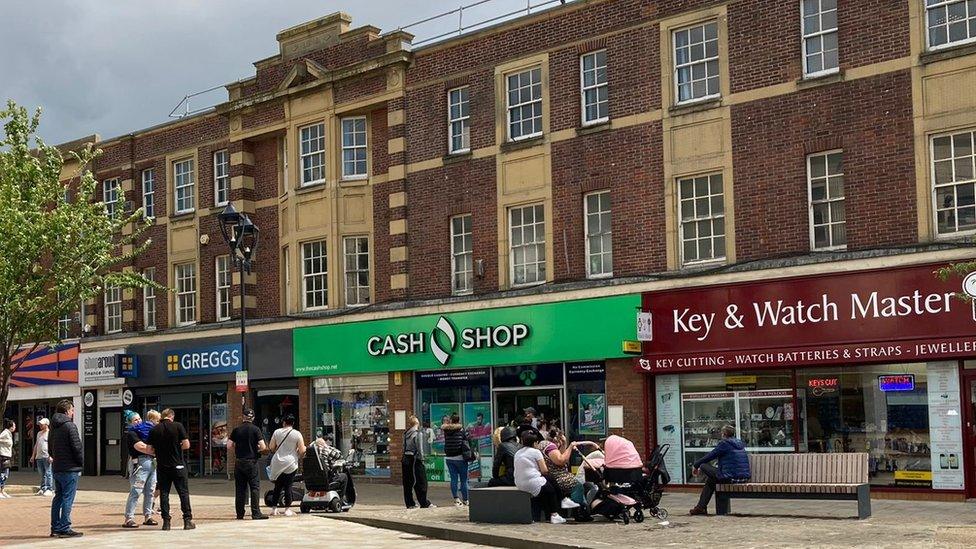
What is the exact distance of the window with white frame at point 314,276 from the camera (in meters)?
31.1

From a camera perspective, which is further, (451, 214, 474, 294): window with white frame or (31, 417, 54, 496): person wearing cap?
(31, 417, 54, 496): person wearing cap

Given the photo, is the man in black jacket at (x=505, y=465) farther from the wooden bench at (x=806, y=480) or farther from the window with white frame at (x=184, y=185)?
the window with white frame at (x=184, y=185)

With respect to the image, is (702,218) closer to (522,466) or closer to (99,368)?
(522,466)

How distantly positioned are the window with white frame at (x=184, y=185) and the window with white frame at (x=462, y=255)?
33.0 feet

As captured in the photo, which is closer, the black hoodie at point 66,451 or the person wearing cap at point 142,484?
the black hoodie at point 66,451

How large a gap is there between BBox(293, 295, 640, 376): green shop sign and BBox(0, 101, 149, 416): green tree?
533 cm

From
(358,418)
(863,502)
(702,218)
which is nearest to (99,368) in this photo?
(358,418)

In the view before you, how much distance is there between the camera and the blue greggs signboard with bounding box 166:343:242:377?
32.8 metres

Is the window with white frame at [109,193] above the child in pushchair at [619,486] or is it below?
above

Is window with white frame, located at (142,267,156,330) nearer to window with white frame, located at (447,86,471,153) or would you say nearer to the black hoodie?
window with white frame, located at (447,86,471,153)

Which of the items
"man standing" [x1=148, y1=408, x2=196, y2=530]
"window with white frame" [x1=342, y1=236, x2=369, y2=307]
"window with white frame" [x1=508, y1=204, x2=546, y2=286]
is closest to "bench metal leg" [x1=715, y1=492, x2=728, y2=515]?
"man standing" [x1=148, y1=408, x2=196, y2=530]

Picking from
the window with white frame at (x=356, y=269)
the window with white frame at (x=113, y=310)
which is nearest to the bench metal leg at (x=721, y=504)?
the window with white frame at (x=356, y=269)

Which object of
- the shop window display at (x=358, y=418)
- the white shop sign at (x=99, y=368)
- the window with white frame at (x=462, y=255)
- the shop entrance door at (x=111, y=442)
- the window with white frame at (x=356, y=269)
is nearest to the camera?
the window with white frame at (x=462, y=255)

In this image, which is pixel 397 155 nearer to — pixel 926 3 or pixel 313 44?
pixel 313 44
